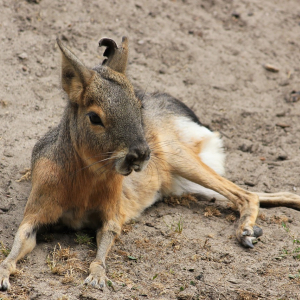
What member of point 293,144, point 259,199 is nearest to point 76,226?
point 259,199

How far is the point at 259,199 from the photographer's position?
17.7 ft

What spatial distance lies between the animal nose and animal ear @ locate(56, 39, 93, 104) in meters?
0.65

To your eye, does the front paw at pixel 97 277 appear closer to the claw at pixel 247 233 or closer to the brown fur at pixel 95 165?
the brown fur at pixel 95 165

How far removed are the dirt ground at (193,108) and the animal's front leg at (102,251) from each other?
0.28 feet

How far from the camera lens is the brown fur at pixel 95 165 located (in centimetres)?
382

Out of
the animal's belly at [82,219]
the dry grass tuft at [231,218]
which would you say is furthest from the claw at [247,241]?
the animal's belly at [82,219]

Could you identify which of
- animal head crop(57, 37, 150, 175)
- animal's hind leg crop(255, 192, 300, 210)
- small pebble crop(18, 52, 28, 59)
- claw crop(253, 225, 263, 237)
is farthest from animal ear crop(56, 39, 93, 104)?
small pebble crop(18, 52, 28, 59)

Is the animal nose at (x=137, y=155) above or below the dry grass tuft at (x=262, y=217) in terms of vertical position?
above

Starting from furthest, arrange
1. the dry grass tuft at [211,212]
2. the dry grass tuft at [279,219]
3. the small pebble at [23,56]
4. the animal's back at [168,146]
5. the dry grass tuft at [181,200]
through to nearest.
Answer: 1. the small pebble at [23,56]
2. the dry grass tuft at [181,200]
3. the animal's back at [168,146]
4. the dry grass tuft at [211,212]
5. the dry grass tuft at [279,219]

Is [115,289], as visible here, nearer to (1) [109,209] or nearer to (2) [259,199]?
(1) [109,209]

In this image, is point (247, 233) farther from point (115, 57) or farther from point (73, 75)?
point (73, 75)

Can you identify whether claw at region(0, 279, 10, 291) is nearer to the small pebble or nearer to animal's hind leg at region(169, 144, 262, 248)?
animal's hind leg at region(169, 144, 262, 248)

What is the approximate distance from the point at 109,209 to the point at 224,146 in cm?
252

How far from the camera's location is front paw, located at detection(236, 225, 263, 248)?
15.2ft
